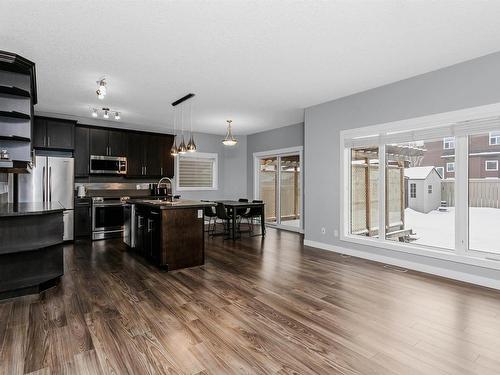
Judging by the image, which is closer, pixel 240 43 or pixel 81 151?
pixel 240 43

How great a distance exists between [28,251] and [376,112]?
5.07 metres

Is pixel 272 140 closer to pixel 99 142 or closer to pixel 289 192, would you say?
pixel 289 192

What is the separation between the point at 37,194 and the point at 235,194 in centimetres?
504

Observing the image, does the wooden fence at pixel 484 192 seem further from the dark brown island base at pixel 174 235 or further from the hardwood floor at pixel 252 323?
the dark brown island base at pixel 174 235

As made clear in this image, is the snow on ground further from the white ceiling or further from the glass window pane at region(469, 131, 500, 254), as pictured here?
the white ceiling

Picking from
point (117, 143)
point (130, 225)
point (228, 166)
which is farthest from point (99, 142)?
point (228, 166)

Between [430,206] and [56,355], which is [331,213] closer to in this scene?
[430,206]

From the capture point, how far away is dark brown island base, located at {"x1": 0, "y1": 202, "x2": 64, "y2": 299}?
2.97 metres

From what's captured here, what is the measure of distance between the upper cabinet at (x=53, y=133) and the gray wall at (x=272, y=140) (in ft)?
15.5

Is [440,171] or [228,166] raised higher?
[228,166]

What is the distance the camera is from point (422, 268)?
3.89 meters

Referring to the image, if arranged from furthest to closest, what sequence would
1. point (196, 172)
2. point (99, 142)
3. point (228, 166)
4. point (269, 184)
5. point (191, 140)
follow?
point (228, 166), point (269, 184), point (196, 172), point (99, 142), point (191, 140)

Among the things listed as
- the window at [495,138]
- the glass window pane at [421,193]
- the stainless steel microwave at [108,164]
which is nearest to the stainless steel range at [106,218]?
the stainless steel microwave at [108,164]

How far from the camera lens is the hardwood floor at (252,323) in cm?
193
